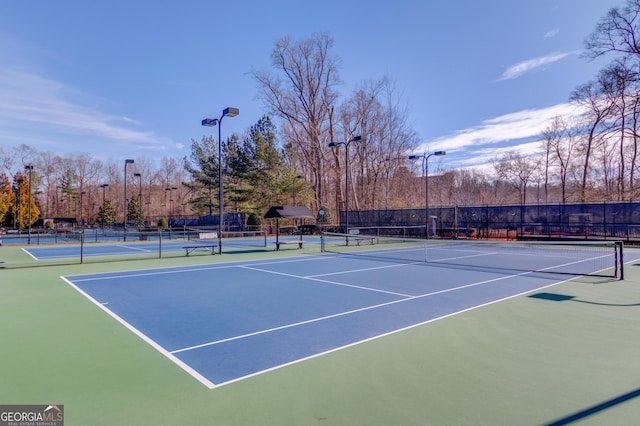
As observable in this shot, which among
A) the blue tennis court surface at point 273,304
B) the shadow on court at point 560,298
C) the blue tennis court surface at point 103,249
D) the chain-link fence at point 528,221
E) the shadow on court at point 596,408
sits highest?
the chain-link fence at point 528,221

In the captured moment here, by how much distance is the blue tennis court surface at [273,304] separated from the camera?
4969mm

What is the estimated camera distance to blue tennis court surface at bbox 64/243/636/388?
16.3 feet

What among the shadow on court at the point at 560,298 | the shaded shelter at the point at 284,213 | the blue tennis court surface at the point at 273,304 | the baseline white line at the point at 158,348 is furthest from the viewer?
the shaded shelter at the point at 284,213

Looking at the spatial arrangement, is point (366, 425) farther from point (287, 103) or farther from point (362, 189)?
point (362, 189)

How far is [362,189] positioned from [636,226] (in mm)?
A: 31529

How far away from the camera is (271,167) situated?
129 ft

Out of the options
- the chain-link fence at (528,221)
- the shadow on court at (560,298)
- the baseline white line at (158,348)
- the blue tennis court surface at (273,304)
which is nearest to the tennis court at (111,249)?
the blue tennis court surface at (273,304)

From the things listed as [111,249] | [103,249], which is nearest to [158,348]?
[111,249]

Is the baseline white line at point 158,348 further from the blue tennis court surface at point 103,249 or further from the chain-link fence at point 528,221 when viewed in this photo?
the chain-link fence at point 528,221

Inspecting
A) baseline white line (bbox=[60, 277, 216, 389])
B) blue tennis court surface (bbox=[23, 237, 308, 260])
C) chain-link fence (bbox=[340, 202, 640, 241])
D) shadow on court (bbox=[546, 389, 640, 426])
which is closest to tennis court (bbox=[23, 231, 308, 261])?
blue tennis court surface (bbox=[23, 237, 308, 260])

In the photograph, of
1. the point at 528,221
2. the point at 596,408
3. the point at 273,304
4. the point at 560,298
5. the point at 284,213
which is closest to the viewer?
the point at 596,408

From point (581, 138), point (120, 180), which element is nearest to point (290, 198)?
point (581, 138)

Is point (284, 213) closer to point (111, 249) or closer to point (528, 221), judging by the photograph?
point (111, 249)

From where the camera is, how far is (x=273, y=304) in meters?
7.64
